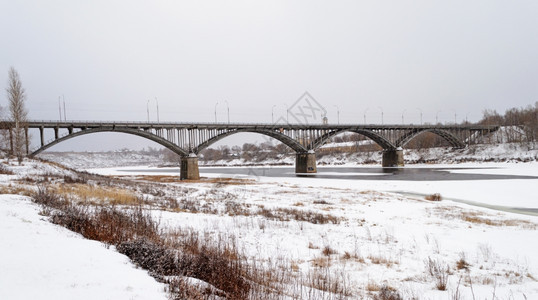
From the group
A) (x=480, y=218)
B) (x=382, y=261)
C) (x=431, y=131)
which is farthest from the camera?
(x=431, y=131)

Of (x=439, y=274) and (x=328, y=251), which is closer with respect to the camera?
(x=439, y=274)

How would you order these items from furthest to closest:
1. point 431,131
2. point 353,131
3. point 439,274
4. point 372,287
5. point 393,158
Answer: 1. point 431,131
2. point 393,158
3. point 353,131
4. point 439,274
5. point 372,287

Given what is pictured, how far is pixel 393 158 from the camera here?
7850cm

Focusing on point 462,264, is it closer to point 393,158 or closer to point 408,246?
point 408,246

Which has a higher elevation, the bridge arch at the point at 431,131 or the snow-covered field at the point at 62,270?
the bridge arch at the point at 431,131

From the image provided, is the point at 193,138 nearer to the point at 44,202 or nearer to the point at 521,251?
the point at 44,202

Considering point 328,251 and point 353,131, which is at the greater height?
point 353,131

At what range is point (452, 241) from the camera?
9.75 metres

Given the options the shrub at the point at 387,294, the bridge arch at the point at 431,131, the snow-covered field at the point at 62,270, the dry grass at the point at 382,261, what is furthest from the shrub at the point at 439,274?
the bridge arch at the point at 431,131

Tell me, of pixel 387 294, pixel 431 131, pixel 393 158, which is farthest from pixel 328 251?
pixel 431 131

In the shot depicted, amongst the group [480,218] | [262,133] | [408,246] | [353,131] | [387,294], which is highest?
[353,131]

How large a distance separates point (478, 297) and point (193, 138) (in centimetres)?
5291

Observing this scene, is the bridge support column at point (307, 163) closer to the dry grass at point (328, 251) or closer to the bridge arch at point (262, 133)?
the bridge arch at point (262, 133)

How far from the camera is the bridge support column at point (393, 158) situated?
77062 mm
